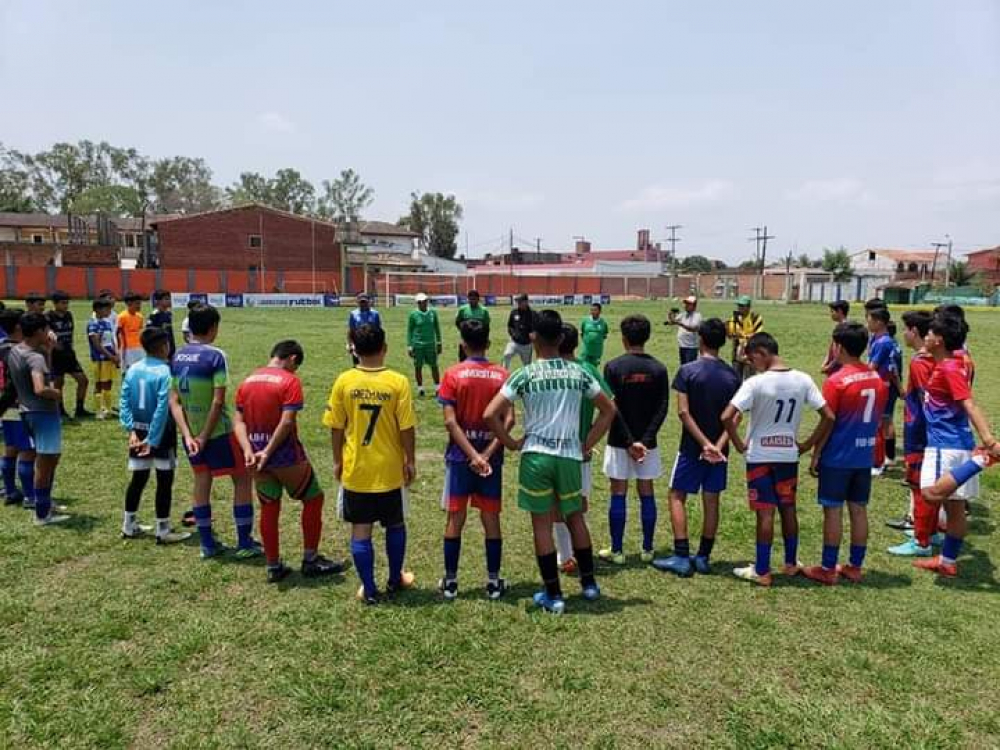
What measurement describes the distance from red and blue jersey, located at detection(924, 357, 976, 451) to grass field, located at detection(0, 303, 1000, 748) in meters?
1.15

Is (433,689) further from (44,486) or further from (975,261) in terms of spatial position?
(975,261)

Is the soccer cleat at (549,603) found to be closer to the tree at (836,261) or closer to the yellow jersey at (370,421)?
the yellow jersey at (370,421)

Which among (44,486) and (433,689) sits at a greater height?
(44,486)

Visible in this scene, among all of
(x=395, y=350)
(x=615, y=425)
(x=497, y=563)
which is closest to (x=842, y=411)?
(x=615, y=425)

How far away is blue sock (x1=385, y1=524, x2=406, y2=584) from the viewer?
486 cm

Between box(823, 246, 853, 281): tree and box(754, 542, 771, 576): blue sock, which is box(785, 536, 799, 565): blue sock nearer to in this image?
box(754, 542, 771, 576): blue sock

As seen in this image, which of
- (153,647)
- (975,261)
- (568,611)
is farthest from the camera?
(975,261)

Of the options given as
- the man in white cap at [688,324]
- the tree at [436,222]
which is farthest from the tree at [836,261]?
the man in white cap at [688,324]

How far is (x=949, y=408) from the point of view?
5.51m

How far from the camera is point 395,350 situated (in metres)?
21.1

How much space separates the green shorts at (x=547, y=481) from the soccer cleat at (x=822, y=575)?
7.43 feet

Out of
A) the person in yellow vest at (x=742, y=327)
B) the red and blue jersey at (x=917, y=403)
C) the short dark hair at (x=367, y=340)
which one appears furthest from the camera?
the person in yellow vest at (x=742, y=327)

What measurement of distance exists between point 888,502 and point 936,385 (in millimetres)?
2430

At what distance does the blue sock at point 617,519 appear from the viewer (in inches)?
223
